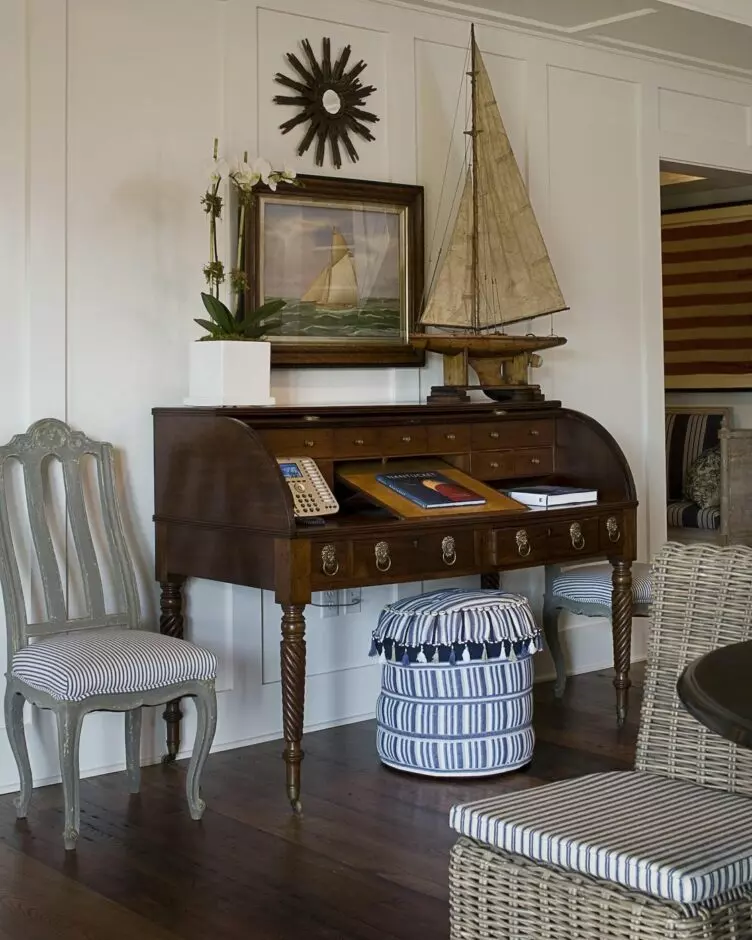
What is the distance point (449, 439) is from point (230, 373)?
0.87 m

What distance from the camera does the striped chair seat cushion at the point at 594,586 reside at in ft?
16.1

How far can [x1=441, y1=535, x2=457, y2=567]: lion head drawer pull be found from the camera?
13.2 feet

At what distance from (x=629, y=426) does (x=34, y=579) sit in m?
2.81

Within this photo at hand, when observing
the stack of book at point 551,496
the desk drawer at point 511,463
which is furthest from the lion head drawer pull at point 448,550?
the desk drawer at point 511,463

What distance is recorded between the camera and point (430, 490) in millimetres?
4172

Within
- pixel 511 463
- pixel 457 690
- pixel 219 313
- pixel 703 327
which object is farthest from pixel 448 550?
pixel 703 327

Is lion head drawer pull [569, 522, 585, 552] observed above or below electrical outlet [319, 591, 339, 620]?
above

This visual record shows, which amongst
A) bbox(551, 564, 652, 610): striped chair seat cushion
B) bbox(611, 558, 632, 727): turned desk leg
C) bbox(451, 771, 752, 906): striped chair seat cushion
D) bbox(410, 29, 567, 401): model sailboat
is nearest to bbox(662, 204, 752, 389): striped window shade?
bbox(551, 564, 652, 610): striped chair seat cushion

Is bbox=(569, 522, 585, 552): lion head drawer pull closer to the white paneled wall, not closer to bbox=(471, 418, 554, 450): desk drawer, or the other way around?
bbox=(471, 418, 554, 450): desk drawer

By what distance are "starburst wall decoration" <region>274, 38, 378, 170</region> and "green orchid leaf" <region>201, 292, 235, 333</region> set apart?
31.3 inches

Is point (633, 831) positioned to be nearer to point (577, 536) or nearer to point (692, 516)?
point (577, 536)

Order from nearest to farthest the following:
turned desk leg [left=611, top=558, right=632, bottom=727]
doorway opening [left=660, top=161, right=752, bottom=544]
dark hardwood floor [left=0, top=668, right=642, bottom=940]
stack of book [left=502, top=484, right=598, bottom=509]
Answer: dark hardwood floor [left=0, top=668, right=642, bottom=940]
stack of book [left=502, top=484, right=598, bottom=509]
turned desk leg [left=611, top=558, right=632, bottom=727]
doorway opening [left=660, top=161, right=752, bottom=544]

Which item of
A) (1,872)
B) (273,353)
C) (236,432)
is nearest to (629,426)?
(273,353)

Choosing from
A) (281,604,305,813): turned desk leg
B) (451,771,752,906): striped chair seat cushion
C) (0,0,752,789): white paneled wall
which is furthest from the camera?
(0,0,752,789): white paneled wall
